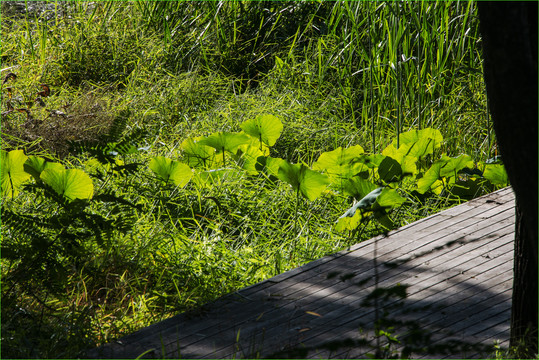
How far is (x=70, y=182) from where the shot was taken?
7.75 feet

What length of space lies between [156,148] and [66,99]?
111 centimetres

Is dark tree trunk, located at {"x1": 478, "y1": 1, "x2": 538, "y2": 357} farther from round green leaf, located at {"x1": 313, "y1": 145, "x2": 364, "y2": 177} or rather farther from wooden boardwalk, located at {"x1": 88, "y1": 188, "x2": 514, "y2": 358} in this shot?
round green leaf, located at {"x1": 313, "y1": 145, "x2": 364, "y2": 177}

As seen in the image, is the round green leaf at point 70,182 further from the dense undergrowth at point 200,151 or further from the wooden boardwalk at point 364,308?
the wooden boardwalk at point 364,308

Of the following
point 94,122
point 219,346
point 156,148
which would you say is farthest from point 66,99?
point 219,346

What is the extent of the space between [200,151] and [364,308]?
1.84m

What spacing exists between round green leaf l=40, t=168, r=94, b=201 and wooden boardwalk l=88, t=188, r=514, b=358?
0.75 m

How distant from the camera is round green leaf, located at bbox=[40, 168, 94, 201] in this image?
235 centimetres

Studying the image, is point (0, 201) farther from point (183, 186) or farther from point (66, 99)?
point (66, 99)

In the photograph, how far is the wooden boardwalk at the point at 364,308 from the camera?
1.72 m

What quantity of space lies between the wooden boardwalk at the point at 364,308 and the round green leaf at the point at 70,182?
75 centimetres

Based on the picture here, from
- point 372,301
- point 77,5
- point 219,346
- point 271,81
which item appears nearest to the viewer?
point 219,346

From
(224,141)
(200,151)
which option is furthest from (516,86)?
(200,151)

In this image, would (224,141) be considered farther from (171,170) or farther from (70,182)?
(70,182)

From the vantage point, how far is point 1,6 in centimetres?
648
